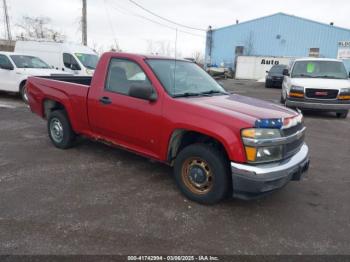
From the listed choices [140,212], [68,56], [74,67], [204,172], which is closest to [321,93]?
[204,172]

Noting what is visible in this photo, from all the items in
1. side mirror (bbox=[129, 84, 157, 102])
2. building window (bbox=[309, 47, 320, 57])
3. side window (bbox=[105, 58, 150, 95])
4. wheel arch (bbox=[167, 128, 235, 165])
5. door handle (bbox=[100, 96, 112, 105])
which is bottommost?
wheel arch (bbox=[167, 128, 235, 165])

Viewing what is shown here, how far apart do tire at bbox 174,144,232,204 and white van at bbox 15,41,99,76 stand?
10498 mm

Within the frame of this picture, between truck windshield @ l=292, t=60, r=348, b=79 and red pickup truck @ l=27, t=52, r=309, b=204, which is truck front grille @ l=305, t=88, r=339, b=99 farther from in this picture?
red pickup truck @ l=27, t=52, r=309, b=204

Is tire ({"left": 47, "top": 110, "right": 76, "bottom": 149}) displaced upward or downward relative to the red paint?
downward

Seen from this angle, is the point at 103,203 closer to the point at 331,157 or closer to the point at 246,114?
the point at 246,114

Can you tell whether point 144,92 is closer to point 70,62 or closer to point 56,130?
point 56,130

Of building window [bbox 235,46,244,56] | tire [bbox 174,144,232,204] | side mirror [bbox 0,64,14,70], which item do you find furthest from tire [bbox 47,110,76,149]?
building window [bbox 235,46,244,56]

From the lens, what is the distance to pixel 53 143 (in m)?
6.28

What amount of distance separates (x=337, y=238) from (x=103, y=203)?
263cm

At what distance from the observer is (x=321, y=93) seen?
33.7ft

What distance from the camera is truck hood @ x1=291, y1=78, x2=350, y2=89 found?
10.3 m

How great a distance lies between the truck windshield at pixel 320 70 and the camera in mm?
11000

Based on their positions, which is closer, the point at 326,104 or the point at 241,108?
the point at 241,108

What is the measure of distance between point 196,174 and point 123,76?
1869 mm
